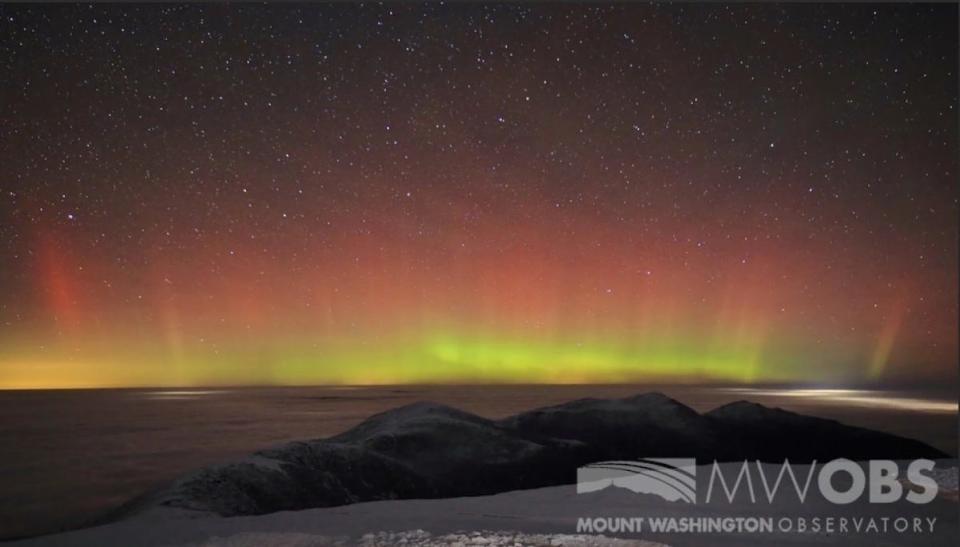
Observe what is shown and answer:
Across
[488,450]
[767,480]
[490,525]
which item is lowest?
[767,480]

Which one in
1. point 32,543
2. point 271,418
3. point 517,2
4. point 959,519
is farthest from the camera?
point 271,418

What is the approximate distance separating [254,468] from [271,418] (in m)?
21.5

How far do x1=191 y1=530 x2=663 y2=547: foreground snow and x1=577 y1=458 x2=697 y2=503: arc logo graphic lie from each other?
3.34 m

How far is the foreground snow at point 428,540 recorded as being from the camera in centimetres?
630

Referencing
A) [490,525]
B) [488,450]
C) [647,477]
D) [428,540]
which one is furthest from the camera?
[488,450]

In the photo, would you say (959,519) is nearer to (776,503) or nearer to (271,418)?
(776,503)

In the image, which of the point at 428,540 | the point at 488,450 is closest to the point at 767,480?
the point at 488,450

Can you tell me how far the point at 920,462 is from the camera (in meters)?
12.4

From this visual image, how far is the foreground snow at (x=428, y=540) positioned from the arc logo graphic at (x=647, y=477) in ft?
11.0

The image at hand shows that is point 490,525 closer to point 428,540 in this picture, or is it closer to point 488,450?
point 428,540

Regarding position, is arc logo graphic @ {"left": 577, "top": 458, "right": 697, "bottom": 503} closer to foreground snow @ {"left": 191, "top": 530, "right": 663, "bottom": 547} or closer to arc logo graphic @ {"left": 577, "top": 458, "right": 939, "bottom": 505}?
arc logo graphic @ {"left": 577, "top": 458, "right": 939, "bottom": 505}

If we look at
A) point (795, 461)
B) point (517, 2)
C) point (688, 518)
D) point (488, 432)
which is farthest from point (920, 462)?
point (517, 2)

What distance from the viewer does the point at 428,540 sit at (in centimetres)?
649

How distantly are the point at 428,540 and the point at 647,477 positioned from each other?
587 centimetres
